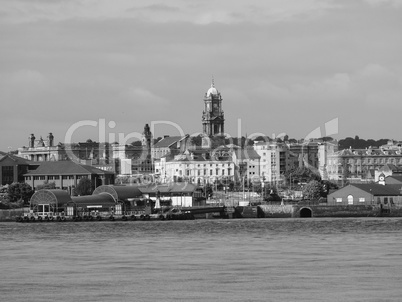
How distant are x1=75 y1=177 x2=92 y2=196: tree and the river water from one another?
72.1m

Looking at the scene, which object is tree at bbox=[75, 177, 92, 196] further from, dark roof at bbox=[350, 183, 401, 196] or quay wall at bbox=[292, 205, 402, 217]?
quay wall at bbox=[292, 205, 402, 217]

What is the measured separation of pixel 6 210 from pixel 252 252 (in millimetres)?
61694

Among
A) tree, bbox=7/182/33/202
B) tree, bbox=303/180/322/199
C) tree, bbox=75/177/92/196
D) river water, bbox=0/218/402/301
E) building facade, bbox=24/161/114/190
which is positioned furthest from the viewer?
building facade, bbox=24/161/114/190

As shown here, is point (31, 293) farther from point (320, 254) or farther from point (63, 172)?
point (63, 172)

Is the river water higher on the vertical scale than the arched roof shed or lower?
lower

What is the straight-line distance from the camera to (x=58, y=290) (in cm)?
4047

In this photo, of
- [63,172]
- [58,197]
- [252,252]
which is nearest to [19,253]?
[252,252]

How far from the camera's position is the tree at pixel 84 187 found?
146m

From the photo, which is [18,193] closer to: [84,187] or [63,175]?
[84,187]

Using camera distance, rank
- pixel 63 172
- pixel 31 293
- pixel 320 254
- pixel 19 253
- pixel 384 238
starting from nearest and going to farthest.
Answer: pixel 31 293
pixel 320 254
pixel 19 253
pixel 384 238
pixel 63 172

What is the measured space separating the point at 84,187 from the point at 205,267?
101 meters

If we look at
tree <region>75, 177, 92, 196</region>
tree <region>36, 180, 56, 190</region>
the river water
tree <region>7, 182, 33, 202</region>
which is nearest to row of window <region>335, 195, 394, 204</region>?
tree <region>7, 182, 33, 202</region>

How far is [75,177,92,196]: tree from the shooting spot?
5758 inches

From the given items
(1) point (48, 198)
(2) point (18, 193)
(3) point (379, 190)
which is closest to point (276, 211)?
(3) point (379, 190)
